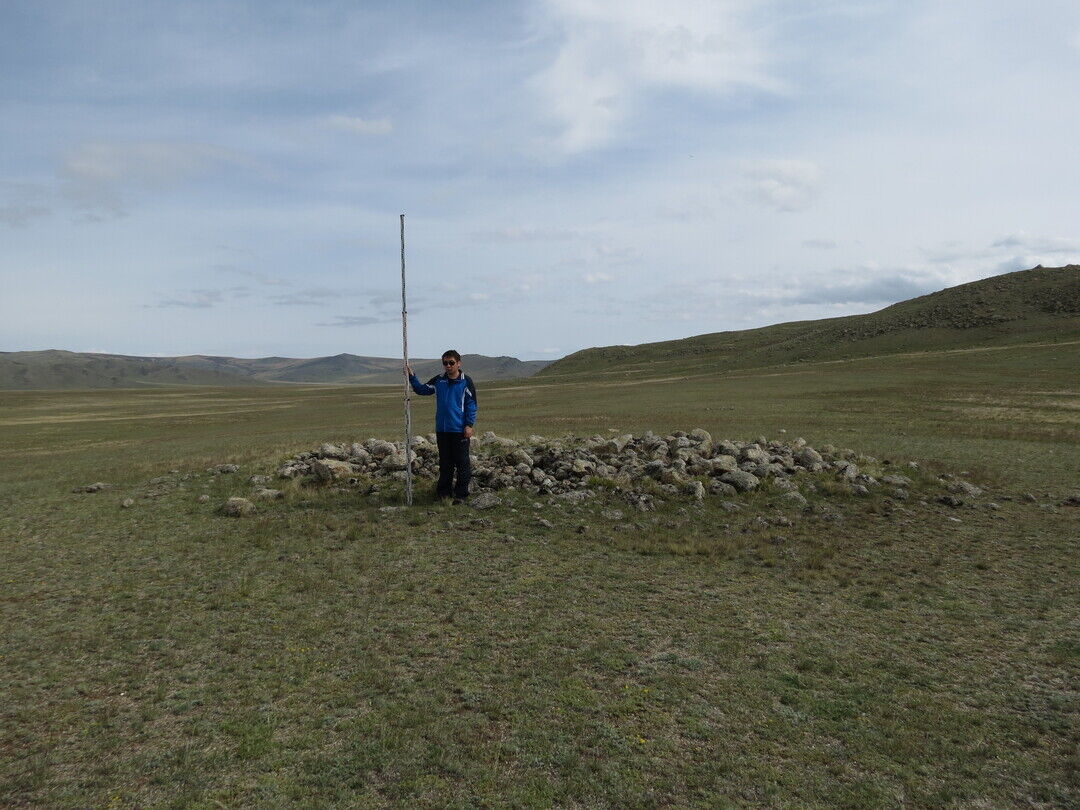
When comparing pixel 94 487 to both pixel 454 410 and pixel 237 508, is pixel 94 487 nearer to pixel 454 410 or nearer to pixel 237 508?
pixel 237 508

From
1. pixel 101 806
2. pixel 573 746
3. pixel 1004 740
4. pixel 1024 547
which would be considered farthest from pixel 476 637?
pixel 1024 547

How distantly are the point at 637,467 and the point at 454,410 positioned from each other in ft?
16.8

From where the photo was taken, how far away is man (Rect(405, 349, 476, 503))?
13.1 meters

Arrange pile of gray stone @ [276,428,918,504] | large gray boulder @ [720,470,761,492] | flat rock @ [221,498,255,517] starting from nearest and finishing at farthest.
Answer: flat rock @ [221,498,255,517] → large gray boulder @ [720,470,761,492] → pile of gray stone @ [276,428,918,504]

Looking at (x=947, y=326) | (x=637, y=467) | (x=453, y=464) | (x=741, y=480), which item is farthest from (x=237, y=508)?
(x=947, y=326)

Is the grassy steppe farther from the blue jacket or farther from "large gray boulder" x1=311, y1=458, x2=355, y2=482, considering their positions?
the blue jacket

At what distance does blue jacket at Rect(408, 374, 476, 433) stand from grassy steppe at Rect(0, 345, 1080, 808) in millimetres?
1928

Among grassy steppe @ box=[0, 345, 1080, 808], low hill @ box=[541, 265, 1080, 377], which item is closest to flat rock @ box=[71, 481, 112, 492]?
grassy steppe @ box=[0, 345, 1080, 808]

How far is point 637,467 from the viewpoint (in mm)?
15258

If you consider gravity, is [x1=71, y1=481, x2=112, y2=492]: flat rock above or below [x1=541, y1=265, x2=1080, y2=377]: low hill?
below

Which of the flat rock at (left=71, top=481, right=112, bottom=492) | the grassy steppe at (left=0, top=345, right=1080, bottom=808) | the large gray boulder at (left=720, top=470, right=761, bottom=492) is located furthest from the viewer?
the flat rock at (left=71, top=481, right=112, bottom=492)

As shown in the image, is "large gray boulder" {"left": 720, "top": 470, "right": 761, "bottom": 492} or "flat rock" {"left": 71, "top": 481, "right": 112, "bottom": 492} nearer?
"large gray boulder" {"left": 720, "top": 470, "right": 761, "bottom": 492}

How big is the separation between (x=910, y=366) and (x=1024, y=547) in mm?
57596

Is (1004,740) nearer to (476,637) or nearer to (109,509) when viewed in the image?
(476,637)
